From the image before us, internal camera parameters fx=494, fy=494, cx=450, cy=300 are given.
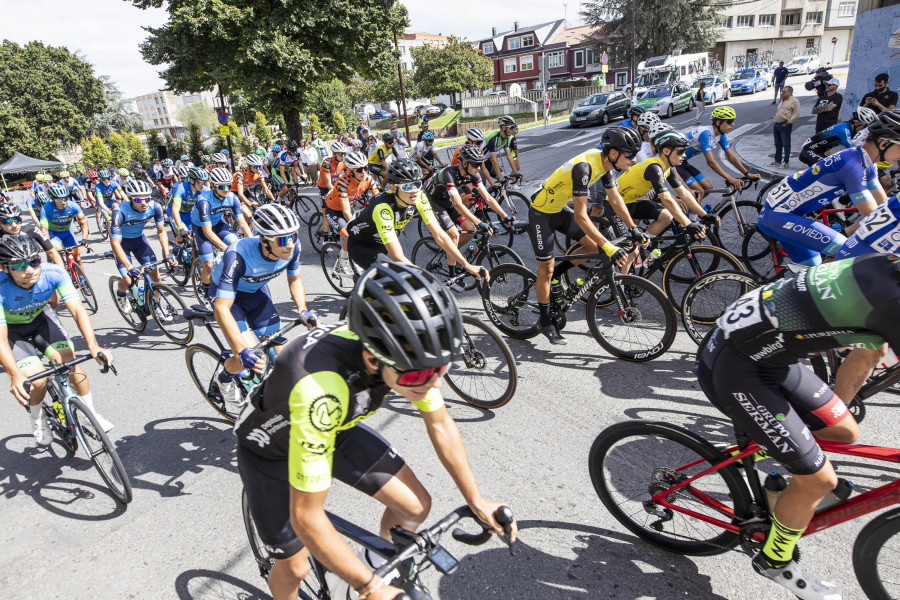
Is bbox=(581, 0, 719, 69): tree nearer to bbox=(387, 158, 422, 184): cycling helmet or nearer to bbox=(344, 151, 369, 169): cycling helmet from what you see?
bbox=(344, 151, 369, 169): cycling helmet

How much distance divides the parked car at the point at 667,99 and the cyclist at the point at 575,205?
24.0 meters

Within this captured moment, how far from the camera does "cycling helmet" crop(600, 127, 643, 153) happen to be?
4844 mm

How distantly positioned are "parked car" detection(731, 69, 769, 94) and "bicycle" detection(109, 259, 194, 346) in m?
40.4

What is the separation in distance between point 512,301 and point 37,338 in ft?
15.3

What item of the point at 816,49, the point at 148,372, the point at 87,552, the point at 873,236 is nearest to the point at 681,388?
the point at 873,236

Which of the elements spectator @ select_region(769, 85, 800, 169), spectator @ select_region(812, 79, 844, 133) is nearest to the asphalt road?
spectator @ select_region(769, 85, 800, 169)

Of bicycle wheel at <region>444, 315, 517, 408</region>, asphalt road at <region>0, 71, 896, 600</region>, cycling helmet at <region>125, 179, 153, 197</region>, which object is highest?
cycling helmet at <region>125, 179, 153, 197</region>

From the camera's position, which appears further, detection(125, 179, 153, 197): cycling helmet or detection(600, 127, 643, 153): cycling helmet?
detection(125, 179, 153, 197): cycling helmet

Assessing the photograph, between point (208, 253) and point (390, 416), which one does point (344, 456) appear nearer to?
point (390, 416)

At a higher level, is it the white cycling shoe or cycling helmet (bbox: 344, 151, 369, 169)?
cycling helmet (bbox: 344, 151, 369, 169)

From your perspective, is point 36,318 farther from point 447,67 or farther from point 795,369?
point 447,67

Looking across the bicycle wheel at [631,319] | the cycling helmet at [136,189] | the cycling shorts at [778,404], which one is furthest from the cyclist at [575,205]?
the cycling helmet at [136,189]

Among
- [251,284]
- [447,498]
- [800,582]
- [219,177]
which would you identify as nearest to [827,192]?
[800,582]

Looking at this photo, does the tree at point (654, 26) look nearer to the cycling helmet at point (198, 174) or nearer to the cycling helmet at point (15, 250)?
→ the cycling helmet at point (198, 174)
